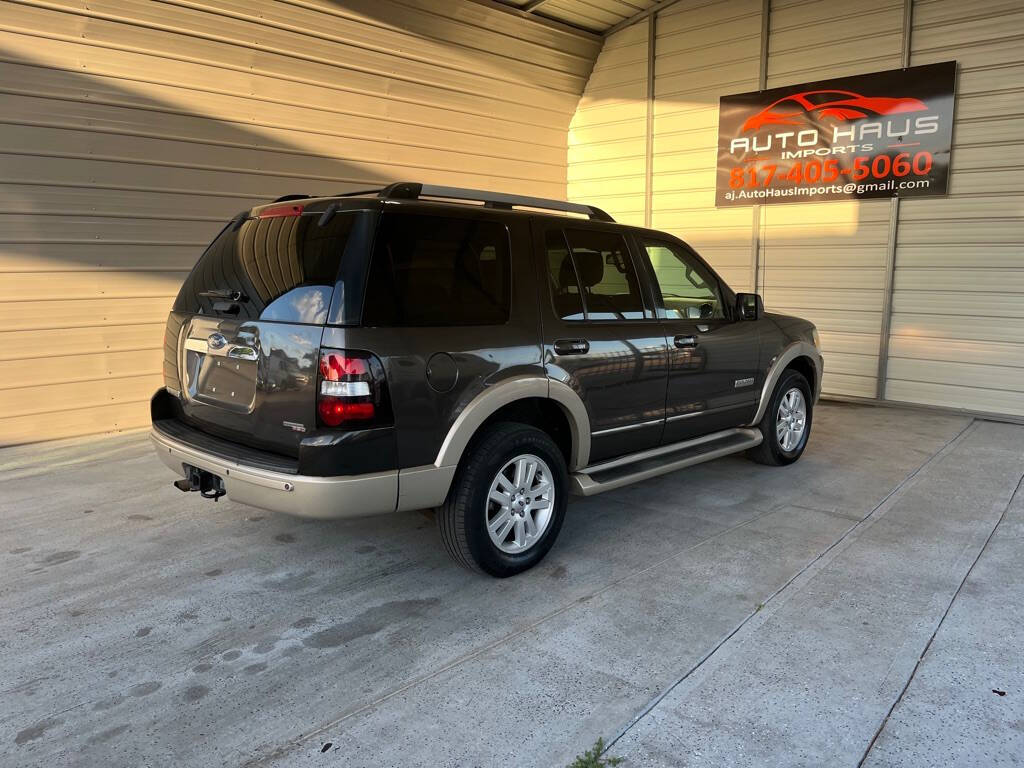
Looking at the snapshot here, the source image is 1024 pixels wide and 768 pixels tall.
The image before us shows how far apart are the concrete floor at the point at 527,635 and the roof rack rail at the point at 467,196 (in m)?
1.86

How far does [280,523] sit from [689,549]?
237 centimetres

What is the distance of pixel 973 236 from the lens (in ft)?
24.2

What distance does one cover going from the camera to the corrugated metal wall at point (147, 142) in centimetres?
601

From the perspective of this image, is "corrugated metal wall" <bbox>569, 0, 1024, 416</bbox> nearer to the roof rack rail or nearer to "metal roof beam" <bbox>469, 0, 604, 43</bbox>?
"metal roof beam" <bbox>469, 0, 604, 43</bbox>

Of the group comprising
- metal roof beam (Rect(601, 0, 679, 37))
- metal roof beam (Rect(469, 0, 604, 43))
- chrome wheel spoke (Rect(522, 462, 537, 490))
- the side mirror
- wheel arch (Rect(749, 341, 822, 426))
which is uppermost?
metal roof beam (Rect(601, 0, 679, 37))

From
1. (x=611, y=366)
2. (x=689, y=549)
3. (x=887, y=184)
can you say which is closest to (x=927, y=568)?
(x=689, y=549)

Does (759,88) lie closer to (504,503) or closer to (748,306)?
(748,306)

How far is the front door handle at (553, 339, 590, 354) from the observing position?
A: 3762 millimetres

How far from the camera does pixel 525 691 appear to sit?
8.94 feet

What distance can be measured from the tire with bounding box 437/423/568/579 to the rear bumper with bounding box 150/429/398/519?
0.39m

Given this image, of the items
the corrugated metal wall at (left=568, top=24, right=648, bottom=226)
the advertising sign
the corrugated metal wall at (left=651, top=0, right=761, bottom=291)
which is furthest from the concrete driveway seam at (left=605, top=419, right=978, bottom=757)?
the corrugated metal wall at (left=568, top=24, right=648, bottom=226)

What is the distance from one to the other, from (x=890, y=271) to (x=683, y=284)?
4.29 metres

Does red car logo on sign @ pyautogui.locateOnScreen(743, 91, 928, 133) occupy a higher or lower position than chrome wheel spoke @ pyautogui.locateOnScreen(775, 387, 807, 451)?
higher

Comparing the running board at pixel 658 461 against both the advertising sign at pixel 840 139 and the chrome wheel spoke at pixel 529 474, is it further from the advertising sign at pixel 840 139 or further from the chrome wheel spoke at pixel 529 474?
the advertising sign at pixel 840 139
